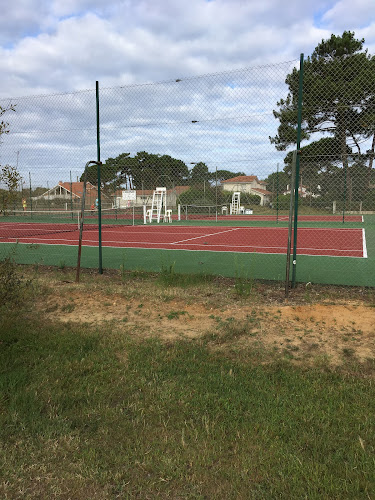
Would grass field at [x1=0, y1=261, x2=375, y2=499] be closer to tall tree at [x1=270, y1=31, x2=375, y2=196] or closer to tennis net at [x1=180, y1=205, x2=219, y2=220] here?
tall tree at [x1=270, y1=31, x2=375, y2=196]

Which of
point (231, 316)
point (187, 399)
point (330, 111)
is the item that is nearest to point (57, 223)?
point (330, 111)

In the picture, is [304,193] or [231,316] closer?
[231,316]

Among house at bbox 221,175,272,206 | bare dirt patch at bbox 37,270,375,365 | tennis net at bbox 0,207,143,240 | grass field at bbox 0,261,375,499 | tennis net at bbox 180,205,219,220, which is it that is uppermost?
house at bbox 221,175,272,206

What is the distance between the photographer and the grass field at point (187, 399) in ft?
6.64

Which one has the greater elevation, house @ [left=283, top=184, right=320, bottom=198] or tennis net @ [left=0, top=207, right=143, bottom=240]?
house @ [left=283, top=184, right=320, bottom=198]

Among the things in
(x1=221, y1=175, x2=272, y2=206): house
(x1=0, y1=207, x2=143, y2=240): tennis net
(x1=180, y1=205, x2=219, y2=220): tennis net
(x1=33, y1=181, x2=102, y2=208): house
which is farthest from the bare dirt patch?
(x1=33, y1=181, x2=102, y2=208): house

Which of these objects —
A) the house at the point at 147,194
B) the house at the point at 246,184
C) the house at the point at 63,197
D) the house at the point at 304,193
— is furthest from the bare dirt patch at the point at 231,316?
the house at the point at 63,197

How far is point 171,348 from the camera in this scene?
3764mm

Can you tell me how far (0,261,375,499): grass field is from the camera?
6.64 feet

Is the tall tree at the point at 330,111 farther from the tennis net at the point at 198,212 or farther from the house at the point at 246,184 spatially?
the tennis net at the point at 198,212

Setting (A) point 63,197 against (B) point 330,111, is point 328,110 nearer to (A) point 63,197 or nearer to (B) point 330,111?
(B) point 330,111

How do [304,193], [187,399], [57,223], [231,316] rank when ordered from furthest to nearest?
1. [57,223]
2. [304,193]
3. [231,316]
4. [187,399]

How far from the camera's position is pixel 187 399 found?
280cm

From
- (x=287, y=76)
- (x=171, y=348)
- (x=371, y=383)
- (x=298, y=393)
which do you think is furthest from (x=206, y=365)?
(x=287, y=76)
